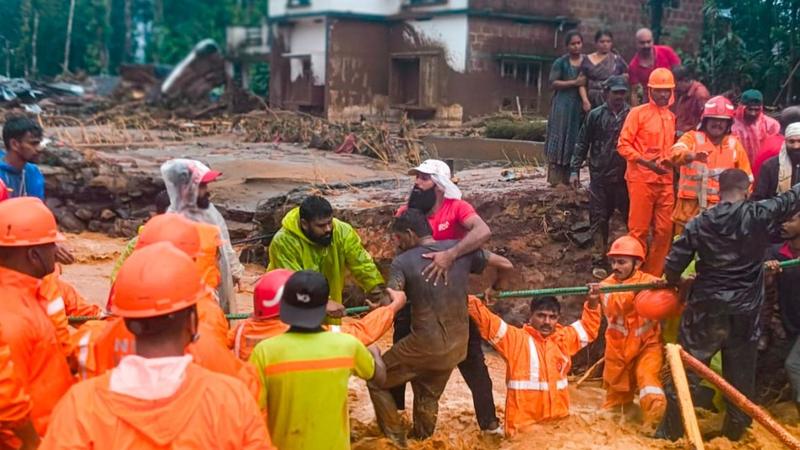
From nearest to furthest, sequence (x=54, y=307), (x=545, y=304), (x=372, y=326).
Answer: (x=54, y=307)
(x=372, y=326)
(x=545, y=304)

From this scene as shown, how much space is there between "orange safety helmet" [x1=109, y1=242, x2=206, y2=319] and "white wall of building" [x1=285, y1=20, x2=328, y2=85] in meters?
23.2

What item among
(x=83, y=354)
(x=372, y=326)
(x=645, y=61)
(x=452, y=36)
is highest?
(x=452, y=36)

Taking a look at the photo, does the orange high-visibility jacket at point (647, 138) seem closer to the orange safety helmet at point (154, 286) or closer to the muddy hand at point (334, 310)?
the muddy hand at point (334, 310)

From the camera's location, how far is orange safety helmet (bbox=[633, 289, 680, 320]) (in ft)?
18.2

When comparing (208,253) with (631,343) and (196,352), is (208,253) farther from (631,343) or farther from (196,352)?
(631,343)

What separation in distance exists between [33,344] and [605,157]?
576cm

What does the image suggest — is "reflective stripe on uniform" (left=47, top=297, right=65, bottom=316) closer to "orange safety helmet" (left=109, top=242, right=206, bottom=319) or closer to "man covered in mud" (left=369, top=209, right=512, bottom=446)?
"orange safety helmet" (left=109, top=242, right=206, bottom=319)

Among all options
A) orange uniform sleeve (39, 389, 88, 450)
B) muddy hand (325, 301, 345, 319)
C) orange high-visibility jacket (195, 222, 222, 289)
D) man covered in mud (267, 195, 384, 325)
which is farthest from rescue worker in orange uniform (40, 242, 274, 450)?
man covered in mud (267, 195, 384, 325)

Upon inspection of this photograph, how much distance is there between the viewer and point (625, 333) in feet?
19.4

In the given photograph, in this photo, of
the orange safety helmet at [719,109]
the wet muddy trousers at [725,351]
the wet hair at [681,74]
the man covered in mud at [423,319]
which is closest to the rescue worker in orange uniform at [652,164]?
the orange safety helmet at [719,109]

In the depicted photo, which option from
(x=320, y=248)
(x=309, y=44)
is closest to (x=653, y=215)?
(x=320, y=248)

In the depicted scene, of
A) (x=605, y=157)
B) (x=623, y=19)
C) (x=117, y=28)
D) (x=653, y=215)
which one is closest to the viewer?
(x=653, y=215)

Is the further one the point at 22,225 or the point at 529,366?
the point at 529,366

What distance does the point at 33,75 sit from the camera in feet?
115
